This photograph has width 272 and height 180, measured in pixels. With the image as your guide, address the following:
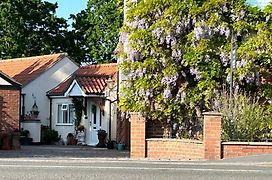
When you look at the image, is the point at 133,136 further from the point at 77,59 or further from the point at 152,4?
the point at 77,59

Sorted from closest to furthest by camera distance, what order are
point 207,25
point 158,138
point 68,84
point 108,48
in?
point 158,138 → point 207,25 → point 68,84 → point 108,48

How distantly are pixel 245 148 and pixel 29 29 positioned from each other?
3811 centimetres

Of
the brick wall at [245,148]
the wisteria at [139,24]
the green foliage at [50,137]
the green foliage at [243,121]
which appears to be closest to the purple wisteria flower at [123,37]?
the wisteria at [139,24]

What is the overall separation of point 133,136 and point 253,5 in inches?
303

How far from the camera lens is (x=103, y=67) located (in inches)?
1737

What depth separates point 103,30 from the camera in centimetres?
6000

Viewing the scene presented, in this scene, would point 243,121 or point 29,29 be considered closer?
point 243,121

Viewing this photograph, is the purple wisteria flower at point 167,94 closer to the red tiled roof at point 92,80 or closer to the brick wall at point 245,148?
the brick wall at point 245,148

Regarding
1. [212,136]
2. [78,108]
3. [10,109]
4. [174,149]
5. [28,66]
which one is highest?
[28,66]

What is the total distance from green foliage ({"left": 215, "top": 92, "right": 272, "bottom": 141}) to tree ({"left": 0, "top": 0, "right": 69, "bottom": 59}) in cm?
3321

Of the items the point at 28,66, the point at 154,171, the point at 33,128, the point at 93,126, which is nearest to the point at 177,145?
the point at 154,171

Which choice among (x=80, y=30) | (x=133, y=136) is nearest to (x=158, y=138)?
(x=133, y=136)

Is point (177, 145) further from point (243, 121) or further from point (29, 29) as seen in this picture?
point (29, 29)

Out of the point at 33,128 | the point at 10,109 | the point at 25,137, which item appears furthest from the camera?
the point at 33,128
